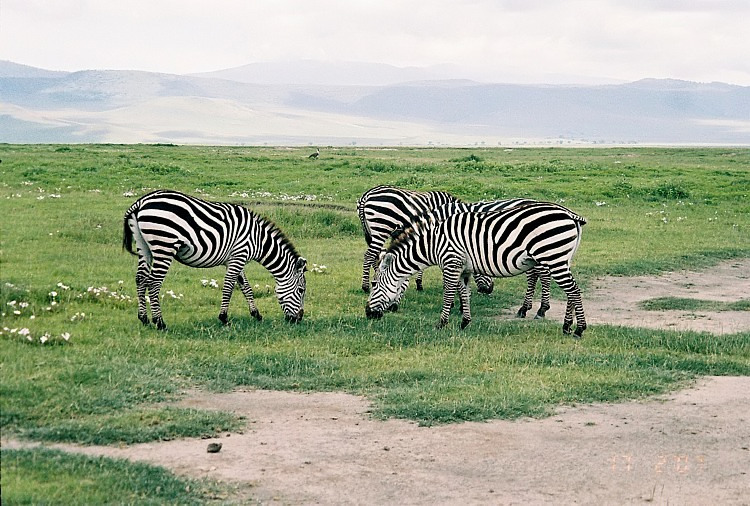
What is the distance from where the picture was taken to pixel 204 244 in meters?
13.0

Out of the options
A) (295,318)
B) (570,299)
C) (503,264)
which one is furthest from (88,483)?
(570,299)

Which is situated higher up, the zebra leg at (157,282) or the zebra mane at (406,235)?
the zebra mane at (406,235)

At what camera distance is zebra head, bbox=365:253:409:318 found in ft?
45.9

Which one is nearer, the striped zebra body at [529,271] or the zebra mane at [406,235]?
the zebra mane at [406,235]

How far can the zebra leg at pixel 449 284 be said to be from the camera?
13664 mm

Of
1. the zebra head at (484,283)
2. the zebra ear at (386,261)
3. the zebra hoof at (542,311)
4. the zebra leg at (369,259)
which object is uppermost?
the zebra ear at (386,261)

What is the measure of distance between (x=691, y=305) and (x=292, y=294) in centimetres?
739

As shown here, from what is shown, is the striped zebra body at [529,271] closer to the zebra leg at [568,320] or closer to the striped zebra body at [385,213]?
the striped zebra body at [385,213]

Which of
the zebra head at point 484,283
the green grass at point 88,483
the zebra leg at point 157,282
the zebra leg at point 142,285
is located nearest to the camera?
the green grass at point 88,483

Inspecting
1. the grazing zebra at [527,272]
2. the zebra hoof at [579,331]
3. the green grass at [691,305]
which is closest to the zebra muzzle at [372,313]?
the grazing zebra at [527,272]

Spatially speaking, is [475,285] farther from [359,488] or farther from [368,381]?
[359,488]

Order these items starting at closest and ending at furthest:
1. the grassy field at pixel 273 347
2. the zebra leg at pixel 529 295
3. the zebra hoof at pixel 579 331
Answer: the grassy field at pixel 273 347 < the zebra hoof at pixel 579 331 < the zebra leg at pixel 529 295

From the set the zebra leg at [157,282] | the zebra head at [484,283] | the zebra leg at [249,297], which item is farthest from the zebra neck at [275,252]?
the zebra head at [484,283]

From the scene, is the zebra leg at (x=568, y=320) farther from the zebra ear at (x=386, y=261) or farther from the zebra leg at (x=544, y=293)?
the zebra ear at (x=386, y=261)
